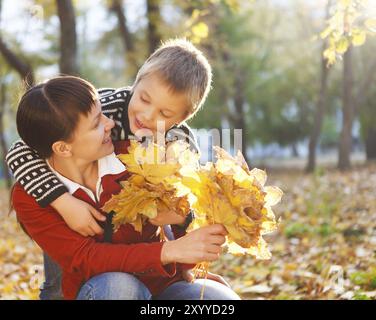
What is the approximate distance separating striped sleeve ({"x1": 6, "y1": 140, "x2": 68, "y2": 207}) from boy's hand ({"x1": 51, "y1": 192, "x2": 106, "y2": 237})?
36 mm

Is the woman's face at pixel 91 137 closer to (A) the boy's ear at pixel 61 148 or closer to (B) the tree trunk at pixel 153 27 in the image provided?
(A) the boy's ear at pixel 61 148

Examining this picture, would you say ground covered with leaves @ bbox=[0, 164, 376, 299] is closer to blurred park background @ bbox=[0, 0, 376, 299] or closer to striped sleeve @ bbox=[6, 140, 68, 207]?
blurred park background @ bbox=[0, 0, 376, 299]

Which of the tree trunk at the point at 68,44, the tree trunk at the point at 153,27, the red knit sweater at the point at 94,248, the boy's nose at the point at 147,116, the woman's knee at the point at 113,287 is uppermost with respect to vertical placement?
the tree trunk at the point at 153,27

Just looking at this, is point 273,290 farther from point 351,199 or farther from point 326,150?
point 326,150

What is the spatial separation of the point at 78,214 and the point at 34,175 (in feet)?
0.88

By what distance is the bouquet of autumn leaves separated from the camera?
6.11 ft

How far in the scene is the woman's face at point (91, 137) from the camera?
2.23 metres

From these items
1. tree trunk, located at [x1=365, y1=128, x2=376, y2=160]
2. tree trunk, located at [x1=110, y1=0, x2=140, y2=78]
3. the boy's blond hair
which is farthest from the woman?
tree trunk, located at [x1=365, y1=128, x2=376, y2=160]

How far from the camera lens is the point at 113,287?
206 cm

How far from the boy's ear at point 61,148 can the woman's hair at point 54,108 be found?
0.02m

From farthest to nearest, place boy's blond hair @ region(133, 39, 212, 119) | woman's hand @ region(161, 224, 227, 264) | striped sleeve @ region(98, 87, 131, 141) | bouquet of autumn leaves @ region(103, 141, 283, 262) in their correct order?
striped sleeve @ region(98, 87, 131, 141) → boy's blond hair @ region(133, 39, 212, 119) → woman's hand @ region(161, 224, 227, 264) → bouquet of autumn leaves @ region(103, 141, 283, 262)

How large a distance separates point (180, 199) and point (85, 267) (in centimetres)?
46

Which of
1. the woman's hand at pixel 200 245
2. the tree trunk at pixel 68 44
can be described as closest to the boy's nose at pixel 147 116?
the woman's hand at pixel 200 245

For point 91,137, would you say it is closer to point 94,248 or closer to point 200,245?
point 94,248
